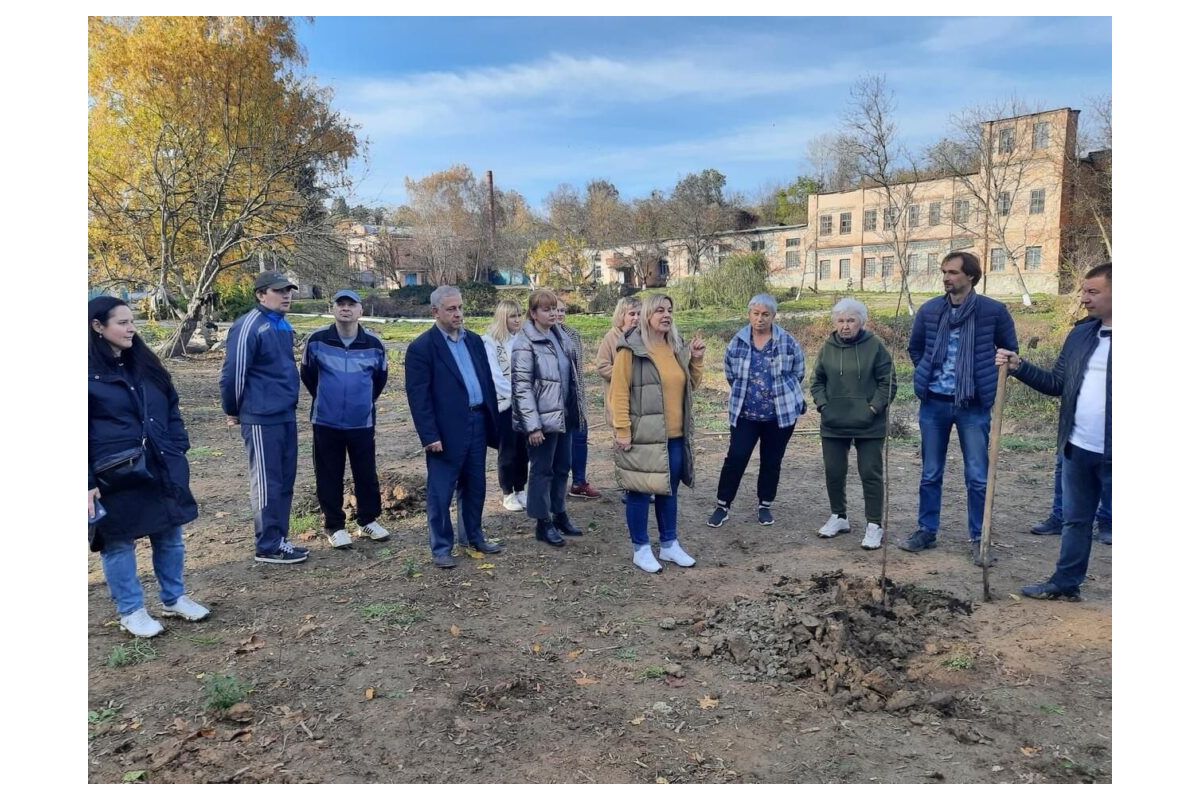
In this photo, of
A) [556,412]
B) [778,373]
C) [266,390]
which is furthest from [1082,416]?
[266,390]

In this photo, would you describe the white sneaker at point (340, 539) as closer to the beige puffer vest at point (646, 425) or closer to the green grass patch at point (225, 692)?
the green grass patch at point (225, 692)

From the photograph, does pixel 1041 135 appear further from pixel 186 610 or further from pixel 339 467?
pixel 186 610

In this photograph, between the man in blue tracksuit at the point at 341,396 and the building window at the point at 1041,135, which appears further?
the building window at the point at 1041,135

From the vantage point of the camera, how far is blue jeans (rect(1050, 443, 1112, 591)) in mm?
3947

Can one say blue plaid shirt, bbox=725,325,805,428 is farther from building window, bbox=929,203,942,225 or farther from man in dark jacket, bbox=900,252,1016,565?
building window, bbox=929,203,942,225

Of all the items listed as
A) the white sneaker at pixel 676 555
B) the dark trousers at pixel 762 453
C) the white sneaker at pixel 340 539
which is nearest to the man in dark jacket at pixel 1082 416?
the dark trousers at pixel 762 453

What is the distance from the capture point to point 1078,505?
13.3 ft

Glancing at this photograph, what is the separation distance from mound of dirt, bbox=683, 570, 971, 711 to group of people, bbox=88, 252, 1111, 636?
2.53 feet

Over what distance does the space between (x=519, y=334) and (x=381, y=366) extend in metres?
1.01

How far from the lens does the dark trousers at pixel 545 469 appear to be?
5.24 meters

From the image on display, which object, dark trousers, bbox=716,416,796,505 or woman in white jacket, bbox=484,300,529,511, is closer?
dark trousers, bbox=716,416,796,505

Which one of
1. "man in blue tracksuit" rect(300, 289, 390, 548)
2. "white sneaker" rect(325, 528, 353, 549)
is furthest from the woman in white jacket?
"white sneaker" rect(325, 528, 353, 549)

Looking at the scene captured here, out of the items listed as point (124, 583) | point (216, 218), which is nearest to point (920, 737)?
point (124, 583)

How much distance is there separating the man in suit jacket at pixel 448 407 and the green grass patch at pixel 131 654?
1.69 metres
